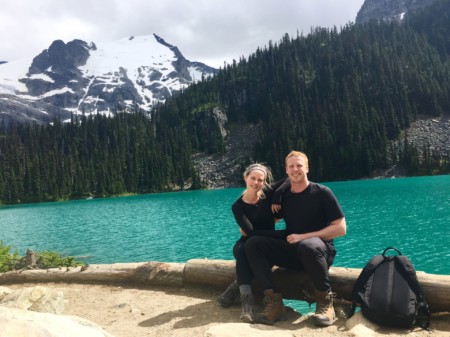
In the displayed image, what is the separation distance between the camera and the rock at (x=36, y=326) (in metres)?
3.87

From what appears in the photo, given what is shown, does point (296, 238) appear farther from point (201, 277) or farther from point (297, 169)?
point (201, 277)

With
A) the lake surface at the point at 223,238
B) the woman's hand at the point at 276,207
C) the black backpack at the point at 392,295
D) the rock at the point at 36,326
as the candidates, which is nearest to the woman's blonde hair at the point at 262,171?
the woman's hand at the point at 276,207

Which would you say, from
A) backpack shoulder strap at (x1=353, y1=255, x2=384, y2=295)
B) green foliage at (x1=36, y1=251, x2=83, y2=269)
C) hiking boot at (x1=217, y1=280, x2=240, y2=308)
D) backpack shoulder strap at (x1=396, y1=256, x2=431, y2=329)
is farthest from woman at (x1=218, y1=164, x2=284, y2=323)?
green foliage at (x1=36, y1=251, x2=83, y2=269)

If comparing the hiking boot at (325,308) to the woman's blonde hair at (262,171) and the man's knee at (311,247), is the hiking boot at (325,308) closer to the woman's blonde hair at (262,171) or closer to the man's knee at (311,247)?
the man's knee at (311,247)

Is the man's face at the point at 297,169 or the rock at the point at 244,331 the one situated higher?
the man's face at the point at 297,169

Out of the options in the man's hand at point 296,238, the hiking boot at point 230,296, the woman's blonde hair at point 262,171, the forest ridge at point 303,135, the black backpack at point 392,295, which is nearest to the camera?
the black backpack at point 392,295

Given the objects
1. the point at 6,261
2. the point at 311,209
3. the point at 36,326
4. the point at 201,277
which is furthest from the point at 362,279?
the point at 6,261

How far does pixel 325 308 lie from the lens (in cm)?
748

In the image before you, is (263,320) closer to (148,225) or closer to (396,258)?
(396,258)

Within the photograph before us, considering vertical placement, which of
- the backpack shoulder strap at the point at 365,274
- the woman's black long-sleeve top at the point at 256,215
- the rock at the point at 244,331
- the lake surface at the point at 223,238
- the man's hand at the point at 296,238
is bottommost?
the lake surface at the point at 223,238

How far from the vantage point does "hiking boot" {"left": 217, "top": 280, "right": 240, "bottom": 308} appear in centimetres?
873

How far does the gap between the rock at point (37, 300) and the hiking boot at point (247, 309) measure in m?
4.32

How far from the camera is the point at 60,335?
161 inches

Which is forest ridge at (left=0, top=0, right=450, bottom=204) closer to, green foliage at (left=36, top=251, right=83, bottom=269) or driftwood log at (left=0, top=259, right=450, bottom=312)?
green foliage at (left=36, top=251, right=83, bottom=269)
